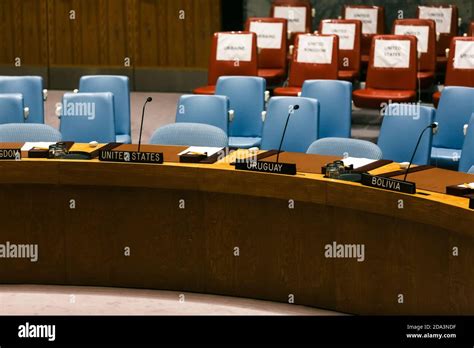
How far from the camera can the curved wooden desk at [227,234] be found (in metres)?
5.77

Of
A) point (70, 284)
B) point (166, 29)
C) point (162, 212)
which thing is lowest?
point (70, 284)

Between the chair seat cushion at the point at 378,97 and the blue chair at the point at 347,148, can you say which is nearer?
the blue chair at the point at 347,148

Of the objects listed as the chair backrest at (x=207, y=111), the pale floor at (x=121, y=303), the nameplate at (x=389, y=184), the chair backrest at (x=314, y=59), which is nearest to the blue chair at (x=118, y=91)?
the chair backrest at (x=207, y=111)

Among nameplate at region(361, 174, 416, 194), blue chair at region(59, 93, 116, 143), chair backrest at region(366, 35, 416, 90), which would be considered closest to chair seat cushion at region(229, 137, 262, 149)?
blue chair at region(59, 93, 116, 143)

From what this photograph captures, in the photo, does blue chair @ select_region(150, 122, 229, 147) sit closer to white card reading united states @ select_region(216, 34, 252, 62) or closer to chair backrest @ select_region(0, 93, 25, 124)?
chair backrest @ select_region(0, 93, 25, 124)

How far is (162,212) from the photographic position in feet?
21.6

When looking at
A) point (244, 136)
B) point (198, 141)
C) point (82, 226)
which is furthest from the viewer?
point (244, 136)

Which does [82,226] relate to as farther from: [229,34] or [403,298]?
[229,34]

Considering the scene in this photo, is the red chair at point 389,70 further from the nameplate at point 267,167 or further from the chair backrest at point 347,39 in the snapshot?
the nameplate at point 267,167

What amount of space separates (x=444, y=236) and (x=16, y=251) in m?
2.60

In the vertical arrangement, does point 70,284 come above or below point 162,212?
below

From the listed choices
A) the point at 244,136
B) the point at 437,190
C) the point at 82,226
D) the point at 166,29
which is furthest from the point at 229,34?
the point at 437,190

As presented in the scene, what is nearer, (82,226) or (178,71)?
(82,226)

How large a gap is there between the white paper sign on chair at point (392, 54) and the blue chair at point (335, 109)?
156cm
